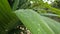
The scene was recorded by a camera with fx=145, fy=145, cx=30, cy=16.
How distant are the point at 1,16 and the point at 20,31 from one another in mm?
173

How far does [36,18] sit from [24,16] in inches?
1.1

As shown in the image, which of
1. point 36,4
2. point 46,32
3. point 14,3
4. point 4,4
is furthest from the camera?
point 36,4

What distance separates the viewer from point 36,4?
27.6 inches

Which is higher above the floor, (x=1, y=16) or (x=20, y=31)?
(x=1, y=16)

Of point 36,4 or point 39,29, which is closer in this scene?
point 39,29

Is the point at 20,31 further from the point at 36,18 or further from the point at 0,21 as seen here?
the point at 36,18

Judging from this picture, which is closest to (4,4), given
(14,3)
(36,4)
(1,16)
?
(1,16)

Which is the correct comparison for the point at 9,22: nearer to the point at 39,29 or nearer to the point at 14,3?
the point at 14,3

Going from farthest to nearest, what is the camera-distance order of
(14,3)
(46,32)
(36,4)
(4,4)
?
1. (36,4)
2. (14,3)
3. (4,4)
4. (46,32)

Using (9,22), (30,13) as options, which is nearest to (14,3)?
(9,22)

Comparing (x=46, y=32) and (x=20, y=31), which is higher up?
(x=46, y=32)

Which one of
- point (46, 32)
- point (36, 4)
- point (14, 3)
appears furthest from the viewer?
point (36, 4)

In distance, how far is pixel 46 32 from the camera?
284mm

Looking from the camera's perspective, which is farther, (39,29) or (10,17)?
(10,17)
